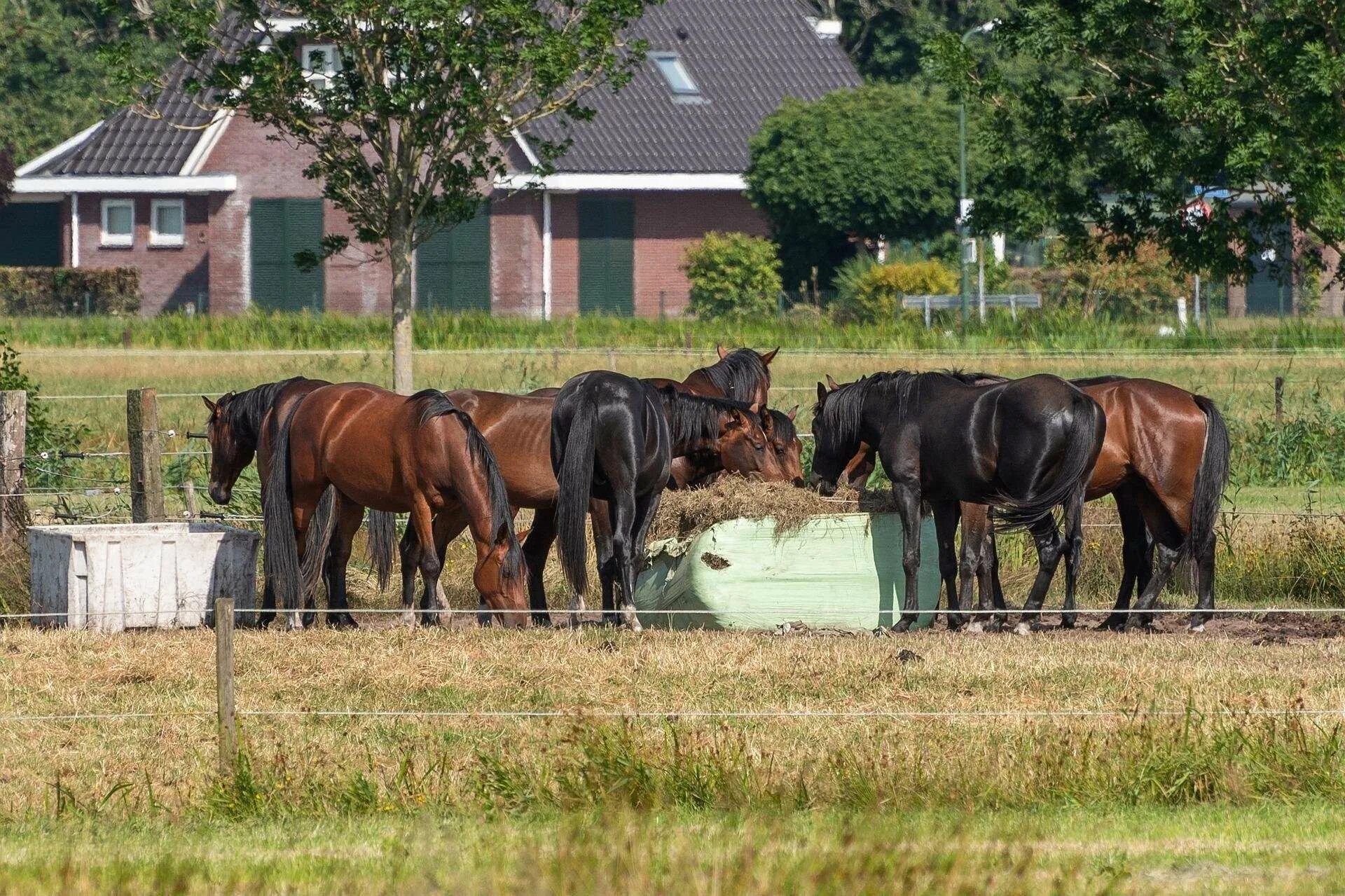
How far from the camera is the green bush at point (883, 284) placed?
39781mm

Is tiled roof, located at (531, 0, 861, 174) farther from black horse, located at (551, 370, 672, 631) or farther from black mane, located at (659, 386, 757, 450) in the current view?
black horse, located at (551, 370, 672, 631)

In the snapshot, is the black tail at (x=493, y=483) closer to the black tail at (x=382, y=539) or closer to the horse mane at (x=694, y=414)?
the horse mane at (x=694, y=414)

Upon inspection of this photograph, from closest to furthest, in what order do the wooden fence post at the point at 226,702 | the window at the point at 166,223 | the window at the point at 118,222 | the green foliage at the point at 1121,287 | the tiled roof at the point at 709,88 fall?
the wooden fence post at the point at 226,702 → the green foliage at the point at 1121,287 → the tiled roof at the point at 709,88 → the window at the point at 166,223 → the window at the point at 118,222

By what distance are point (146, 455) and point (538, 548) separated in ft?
9.74

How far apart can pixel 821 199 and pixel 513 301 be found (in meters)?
7.68

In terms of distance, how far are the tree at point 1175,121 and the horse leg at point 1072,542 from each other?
352 cm

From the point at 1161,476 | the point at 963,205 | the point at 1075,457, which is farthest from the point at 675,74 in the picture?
the point at 1075,457

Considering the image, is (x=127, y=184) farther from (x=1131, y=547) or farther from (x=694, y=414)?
(x=1131, y=547)

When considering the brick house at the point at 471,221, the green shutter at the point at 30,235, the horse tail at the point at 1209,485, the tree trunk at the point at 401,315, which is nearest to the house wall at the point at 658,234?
the brick house at the point at 471,221

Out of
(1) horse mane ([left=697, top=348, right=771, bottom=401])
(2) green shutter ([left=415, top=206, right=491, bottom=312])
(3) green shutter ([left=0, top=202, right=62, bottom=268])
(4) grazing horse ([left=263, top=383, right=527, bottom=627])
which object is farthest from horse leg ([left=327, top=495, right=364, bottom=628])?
(3) green shutter ([left=0, top=202, right=62, bottom=268])

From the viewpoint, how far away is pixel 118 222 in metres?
51.1

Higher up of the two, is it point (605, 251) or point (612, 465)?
point (605, 251)

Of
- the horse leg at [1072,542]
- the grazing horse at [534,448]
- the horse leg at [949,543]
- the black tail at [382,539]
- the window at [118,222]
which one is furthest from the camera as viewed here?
the window at [118,222]

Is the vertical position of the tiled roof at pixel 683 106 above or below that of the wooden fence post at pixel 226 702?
above
